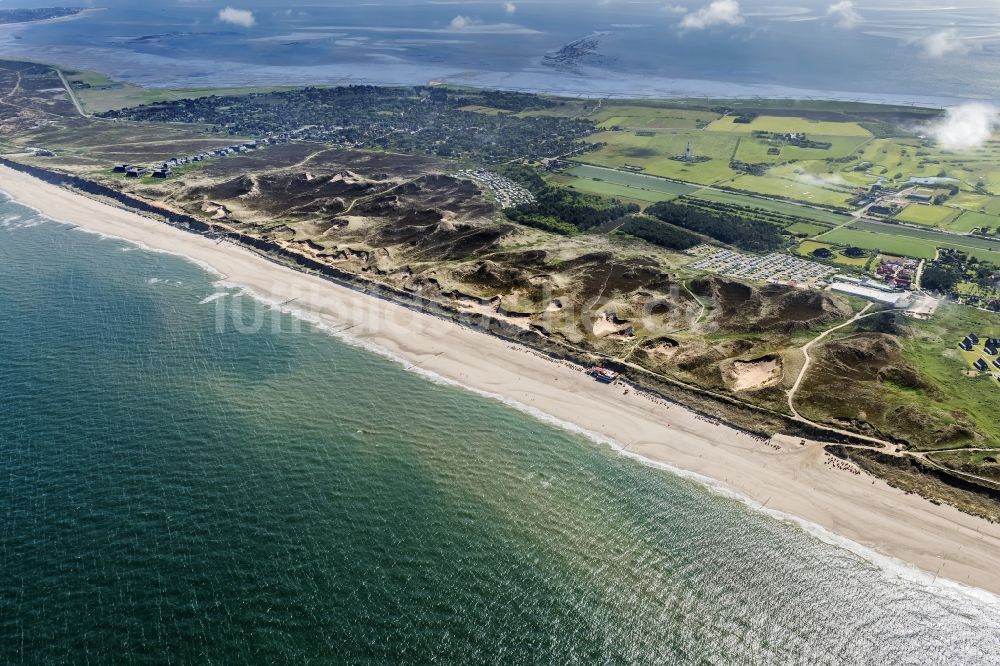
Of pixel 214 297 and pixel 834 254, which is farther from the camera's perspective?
pixel 834 254

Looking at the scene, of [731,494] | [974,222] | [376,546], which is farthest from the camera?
[974,222]

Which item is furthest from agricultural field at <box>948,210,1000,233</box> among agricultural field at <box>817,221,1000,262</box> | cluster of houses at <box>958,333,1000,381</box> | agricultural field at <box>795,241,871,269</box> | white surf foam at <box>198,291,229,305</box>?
white surf foam at <box>198,291,229,305</box>

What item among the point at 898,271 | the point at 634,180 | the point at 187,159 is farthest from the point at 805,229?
the point at 187,159

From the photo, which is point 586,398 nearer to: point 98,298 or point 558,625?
point 558,625

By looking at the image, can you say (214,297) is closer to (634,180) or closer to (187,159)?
(187,159)

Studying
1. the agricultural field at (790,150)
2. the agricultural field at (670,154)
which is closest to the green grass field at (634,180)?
the agricultural field at (670,154)
